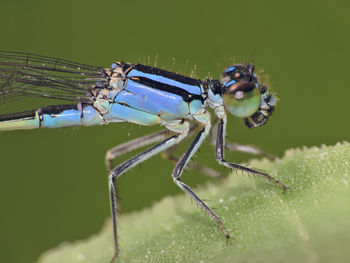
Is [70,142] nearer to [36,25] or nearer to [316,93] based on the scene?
[36,25]

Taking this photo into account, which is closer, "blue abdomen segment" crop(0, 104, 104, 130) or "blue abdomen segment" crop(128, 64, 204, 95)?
"blue abdomen segment" crop(128, 64, 204, 95)

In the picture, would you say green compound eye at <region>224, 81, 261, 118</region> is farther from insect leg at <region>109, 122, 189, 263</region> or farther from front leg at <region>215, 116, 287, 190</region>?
insect leg at <region>109, 122, 189, 263</region>

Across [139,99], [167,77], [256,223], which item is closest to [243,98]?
[167,77]

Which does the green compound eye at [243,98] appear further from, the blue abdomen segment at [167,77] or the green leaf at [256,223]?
the green leaf at [256,223]

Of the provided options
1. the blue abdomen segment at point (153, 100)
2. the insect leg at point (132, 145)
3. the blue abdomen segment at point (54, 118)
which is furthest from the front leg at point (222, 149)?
the blue abdomen segment at point (54, 118)

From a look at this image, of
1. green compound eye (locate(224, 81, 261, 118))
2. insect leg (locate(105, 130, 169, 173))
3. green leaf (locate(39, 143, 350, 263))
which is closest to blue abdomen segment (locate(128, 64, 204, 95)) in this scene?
green compound eye (locate(224, 81, 261, 118))
